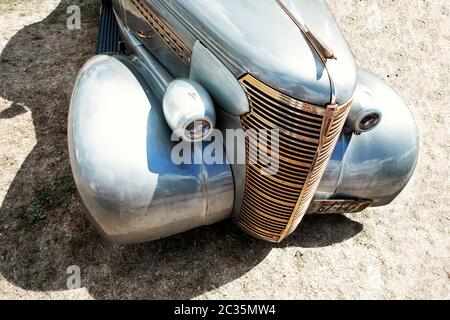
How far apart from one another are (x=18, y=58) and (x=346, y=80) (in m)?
3.96

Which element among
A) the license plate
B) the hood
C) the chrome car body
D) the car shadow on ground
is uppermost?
the hood

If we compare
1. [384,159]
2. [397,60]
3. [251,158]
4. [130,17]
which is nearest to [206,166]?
[251,158]

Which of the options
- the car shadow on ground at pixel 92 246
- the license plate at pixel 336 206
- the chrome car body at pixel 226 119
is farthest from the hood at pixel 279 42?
the car shadow on ground at pixel 92 246

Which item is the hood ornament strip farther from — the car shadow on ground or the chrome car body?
the car shadow on ground

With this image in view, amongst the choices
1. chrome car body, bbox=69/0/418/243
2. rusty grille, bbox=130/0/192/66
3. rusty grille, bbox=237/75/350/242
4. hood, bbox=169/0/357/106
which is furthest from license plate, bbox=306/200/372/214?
rusty grille, bbox=130/0/192/66

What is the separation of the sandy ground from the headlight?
1.15m

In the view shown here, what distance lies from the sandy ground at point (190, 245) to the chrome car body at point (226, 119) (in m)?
0.42

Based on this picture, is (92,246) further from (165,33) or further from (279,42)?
(279,42)

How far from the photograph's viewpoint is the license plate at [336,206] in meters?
3.36

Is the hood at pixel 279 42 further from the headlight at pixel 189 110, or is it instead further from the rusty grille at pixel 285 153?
the headlight at pixel 189 110

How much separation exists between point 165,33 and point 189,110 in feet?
2.84

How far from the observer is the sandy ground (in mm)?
3314

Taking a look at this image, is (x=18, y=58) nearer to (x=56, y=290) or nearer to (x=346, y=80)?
(x=56, y=290)

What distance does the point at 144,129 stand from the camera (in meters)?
2.83
